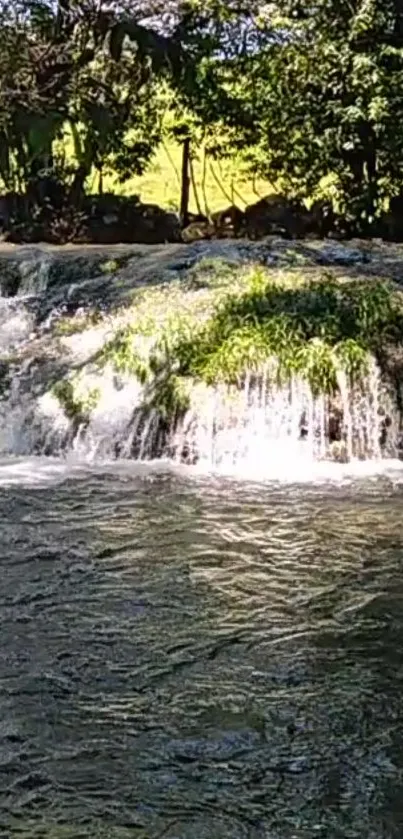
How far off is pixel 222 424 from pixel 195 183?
1267cm

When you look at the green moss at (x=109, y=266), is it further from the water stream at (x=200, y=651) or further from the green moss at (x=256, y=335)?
the water stream at (x=200, y=651)

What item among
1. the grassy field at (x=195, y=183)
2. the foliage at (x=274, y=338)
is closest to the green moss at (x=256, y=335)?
the foliage at (x=274, y=338)

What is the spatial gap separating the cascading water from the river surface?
1398mm

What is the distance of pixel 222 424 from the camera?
27.7ft

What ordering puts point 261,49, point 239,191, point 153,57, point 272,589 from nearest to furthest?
point 272,589
point 153,57
point 261,49
point 239,191

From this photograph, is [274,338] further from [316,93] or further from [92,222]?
[92,222]

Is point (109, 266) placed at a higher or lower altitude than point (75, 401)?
higher

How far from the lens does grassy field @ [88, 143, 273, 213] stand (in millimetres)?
19312

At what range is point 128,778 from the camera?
11.4 feet

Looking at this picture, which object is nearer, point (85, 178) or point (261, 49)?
point (261, 49)

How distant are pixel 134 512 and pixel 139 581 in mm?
1255

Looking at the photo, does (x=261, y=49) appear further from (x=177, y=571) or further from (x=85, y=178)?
(x=177, y=571)

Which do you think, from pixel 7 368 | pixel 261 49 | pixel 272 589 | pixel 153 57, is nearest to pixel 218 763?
pixel 272 589

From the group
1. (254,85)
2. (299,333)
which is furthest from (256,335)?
(254,85)
